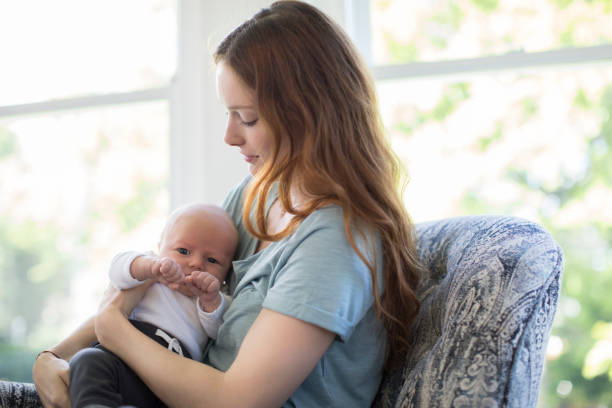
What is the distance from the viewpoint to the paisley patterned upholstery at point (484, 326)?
0.86 meters

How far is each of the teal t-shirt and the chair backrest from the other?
0.30 ft

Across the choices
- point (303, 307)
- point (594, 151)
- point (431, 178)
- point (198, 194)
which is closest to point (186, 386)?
point (303, 307)

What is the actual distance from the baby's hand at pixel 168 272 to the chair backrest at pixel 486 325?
18.6 inches

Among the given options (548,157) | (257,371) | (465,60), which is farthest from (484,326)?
Result: (548,157)

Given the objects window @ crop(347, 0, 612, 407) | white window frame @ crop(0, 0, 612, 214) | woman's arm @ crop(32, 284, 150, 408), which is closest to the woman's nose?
woman's arm @ crop(32, 284, 150, 408)

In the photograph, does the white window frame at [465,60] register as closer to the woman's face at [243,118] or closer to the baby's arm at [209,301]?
the woman's face at [243,118]

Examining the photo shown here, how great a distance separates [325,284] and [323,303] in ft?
0.10

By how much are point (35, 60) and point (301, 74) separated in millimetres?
1888

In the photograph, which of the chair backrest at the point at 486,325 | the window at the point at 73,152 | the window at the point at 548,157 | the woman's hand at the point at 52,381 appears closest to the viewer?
the chair backrest at the point at 486,325

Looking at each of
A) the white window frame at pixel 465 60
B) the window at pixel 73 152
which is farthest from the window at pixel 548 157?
the window at pixel 73 152

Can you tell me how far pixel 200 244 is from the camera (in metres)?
1.31

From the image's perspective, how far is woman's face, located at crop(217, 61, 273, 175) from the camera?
112 cm

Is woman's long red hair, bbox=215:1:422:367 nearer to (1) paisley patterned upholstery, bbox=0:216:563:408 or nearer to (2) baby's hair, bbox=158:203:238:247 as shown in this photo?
(1) paisley patterned upholstery, bbox=0:216:563:408

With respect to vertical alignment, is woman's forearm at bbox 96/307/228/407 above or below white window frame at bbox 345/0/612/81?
below
